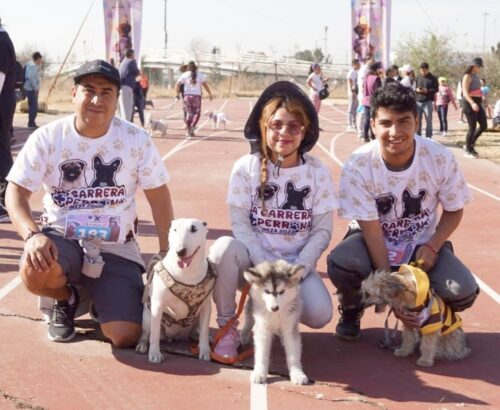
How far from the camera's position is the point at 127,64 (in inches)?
731

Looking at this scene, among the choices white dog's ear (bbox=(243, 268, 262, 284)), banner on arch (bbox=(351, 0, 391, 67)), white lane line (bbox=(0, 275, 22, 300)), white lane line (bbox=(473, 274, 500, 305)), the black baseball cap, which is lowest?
white lane line (bbox=(473, 274, 500, 305))

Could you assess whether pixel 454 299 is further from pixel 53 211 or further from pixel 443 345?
pixel 53 211

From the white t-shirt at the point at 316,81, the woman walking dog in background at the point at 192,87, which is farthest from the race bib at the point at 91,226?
the white t-shirt at the point at 316,81

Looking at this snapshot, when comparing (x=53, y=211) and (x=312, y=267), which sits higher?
(x=53, y=211)

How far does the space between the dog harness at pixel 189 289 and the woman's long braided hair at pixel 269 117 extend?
23.0 inches

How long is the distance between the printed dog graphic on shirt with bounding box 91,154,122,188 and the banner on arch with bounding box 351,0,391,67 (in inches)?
738

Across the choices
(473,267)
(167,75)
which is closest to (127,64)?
(473,267)

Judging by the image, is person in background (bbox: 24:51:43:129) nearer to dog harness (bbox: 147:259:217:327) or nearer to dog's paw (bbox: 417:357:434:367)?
dog harness (bbox: 147:259:217:327)

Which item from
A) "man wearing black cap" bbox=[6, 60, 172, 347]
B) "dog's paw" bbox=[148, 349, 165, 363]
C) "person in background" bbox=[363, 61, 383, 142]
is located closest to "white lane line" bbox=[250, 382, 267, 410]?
"dog's paw" bbox=[148, 349, 165, 363]

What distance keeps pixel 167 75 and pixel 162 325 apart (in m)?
59.0

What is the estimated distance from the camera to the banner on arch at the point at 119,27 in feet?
78.6

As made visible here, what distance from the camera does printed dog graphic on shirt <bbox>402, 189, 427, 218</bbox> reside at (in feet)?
15.2

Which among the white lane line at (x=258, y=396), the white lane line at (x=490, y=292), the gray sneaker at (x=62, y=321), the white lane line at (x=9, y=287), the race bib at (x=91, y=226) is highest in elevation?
the race bib at (x=91, y=226)

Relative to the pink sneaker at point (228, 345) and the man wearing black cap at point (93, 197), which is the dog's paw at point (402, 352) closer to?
the pink sneaker at point (228, 345)
